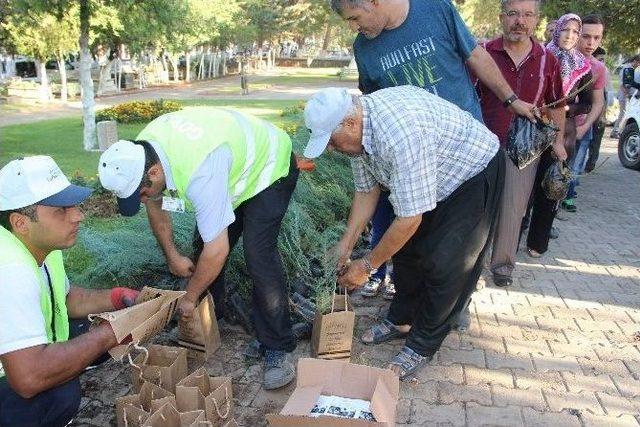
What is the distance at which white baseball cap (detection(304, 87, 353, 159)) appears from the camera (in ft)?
7.37

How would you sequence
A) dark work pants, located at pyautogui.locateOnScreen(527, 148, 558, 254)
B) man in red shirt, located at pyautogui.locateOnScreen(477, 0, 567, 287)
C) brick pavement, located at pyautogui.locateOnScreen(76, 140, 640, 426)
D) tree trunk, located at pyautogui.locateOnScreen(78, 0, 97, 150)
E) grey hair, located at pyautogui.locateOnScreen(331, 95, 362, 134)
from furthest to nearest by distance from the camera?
tree trunk, located at pyautogui.locateOnScreen(78, 0, 97, 150) < dark work pants, located at pyautogui.locateOnScreen(527, 148, 558, 254) < man in red shirt, located at pyautogui.locateOnScreen(477, 0, 567, 287) < brick pavement, located at pyautogui.locateOnScreen(76, 140, 640, 426) < grey hair, located at pyautogui.locateOnScreen(331, 95, 362, 134)

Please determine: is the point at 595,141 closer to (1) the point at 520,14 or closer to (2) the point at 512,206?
(2) the point at 512,206

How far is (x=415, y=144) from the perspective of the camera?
2326 mm

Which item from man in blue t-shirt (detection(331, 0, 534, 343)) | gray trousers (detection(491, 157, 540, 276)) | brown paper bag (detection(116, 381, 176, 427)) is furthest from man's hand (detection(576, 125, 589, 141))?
brown paper bag (detection(116, 381, 176, 427))

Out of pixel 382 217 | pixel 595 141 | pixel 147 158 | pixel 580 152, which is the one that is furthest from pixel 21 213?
pixel 595 141

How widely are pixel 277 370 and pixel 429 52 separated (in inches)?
73.3

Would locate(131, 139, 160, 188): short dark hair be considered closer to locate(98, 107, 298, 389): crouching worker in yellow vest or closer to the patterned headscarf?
locate(98, 107, 298, 389): crouching worker in yellow vest

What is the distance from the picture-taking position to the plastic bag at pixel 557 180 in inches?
165

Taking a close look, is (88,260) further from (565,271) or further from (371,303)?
(565,271)

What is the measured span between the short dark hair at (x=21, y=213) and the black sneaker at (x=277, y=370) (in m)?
1.41

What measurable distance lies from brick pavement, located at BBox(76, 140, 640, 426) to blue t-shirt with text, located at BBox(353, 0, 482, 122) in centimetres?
141

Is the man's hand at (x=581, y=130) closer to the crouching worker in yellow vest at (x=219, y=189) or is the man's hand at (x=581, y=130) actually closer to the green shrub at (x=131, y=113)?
the crouching worker in yellow vest at (x=219, y=189)

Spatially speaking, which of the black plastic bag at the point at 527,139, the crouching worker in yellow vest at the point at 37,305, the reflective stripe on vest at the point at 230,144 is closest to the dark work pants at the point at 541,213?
the black plastic bag at the point at 527,139

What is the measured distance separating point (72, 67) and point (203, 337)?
32.8 meters
